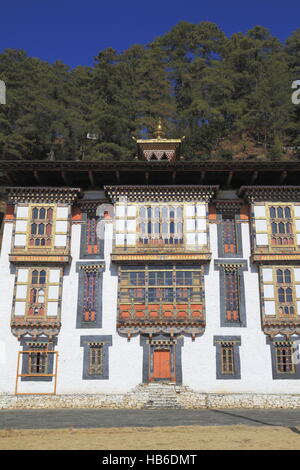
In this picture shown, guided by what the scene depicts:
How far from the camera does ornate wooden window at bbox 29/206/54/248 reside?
26.9 meters

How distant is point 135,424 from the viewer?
17.4 meters

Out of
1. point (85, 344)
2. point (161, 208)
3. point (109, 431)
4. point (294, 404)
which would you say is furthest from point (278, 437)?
point (161, 208)

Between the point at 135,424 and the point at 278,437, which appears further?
the point at 135,424

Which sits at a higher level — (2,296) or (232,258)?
(232,258)

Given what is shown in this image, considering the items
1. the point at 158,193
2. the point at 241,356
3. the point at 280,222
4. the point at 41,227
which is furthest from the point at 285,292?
the point at 41,227

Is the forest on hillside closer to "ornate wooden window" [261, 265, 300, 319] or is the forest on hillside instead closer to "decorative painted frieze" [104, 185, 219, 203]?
"decorative painted frieze" [104, 185, 219, 203]

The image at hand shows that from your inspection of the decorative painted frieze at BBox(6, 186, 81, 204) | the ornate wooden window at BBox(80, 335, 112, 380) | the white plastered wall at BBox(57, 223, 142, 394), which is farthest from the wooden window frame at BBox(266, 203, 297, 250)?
the decorative painted frieze at BBox(6, 186, 81, 204)

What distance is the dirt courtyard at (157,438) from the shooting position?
12695mm

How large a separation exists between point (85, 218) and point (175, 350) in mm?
9085

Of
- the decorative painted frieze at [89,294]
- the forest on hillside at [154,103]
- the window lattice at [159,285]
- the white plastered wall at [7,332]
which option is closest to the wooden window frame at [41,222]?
the white plastered wall at [7,332]

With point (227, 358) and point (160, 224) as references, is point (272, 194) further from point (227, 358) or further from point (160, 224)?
point (227, 358)
